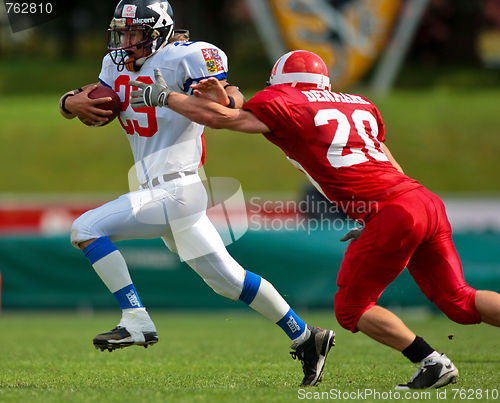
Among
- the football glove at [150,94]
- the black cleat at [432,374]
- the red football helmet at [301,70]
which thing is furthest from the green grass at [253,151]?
the black cleat at [432,374]

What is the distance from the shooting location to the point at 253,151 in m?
21.2

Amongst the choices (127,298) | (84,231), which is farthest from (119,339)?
(84,231)

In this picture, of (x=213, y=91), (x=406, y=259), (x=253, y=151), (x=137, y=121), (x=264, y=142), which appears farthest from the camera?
(x=264, y=142)

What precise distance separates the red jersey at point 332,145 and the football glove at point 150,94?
0.43 meters

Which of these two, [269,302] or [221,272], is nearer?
[221,272]

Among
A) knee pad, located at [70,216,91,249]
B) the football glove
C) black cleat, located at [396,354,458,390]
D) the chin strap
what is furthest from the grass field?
the chin strap

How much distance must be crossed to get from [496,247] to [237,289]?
6.32 meters

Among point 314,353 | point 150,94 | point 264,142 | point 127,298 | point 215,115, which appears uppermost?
point 150,94

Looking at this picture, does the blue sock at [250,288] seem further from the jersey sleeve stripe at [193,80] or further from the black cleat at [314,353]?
the jersey sleeve stripe at [193,80]

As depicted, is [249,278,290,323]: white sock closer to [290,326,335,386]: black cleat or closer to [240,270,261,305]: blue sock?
[240,270,261,305]: blue sock

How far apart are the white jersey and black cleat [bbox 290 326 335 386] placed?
3.89ft

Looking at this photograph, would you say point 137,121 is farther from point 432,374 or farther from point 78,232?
point 432,374

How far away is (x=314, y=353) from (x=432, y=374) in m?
0.72

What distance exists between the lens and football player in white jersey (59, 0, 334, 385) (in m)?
4.57
